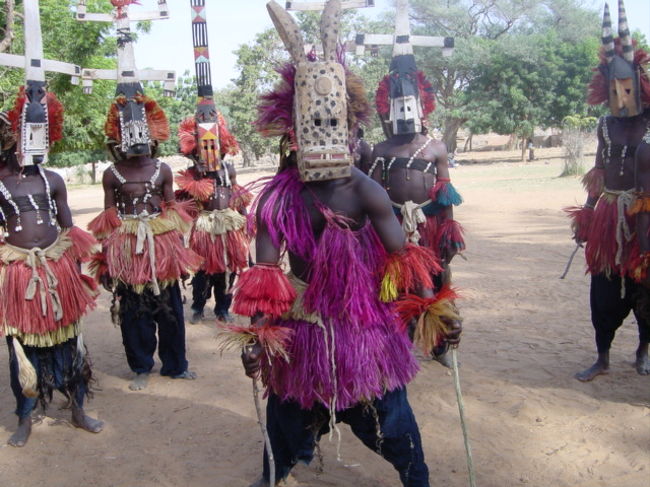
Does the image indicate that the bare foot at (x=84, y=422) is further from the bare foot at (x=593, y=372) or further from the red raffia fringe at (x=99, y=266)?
the bare foot at (x=593, y=372)

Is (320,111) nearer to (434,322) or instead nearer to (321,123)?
(321,123)

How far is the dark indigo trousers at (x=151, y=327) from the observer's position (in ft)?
16.0

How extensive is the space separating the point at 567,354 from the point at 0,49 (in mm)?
11184

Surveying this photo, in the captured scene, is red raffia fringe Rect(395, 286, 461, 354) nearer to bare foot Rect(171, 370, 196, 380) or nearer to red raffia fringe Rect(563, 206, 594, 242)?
red raffia fringe Rect(563, 206, 594, 242)

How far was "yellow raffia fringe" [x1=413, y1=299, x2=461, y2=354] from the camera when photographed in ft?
8.96

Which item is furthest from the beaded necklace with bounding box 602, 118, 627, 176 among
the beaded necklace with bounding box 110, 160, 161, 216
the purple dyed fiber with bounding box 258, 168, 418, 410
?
the beaded necklace with bounding box 110, 160, 161, 216

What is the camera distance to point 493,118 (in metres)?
33.4

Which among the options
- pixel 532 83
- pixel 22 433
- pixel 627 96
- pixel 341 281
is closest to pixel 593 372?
pixel 627 96

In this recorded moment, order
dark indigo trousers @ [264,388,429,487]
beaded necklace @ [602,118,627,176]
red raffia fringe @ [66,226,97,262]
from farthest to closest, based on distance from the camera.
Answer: beaded necklace @ [602,118,627,176] → red raffia fringe @ [66,226,97,262] → dark indigo trousers @ [264,388,429,487]

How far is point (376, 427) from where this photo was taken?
2900 mm

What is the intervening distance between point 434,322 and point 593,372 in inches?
97.7

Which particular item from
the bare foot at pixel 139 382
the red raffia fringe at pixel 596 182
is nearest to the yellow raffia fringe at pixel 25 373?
the bare foot at pixel 139 382

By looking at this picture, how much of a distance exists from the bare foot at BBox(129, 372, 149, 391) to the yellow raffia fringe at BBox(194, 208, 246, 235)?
1911 millimetres

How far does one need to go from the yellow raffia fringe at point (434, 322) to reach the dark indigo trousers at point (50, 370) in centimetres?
257
